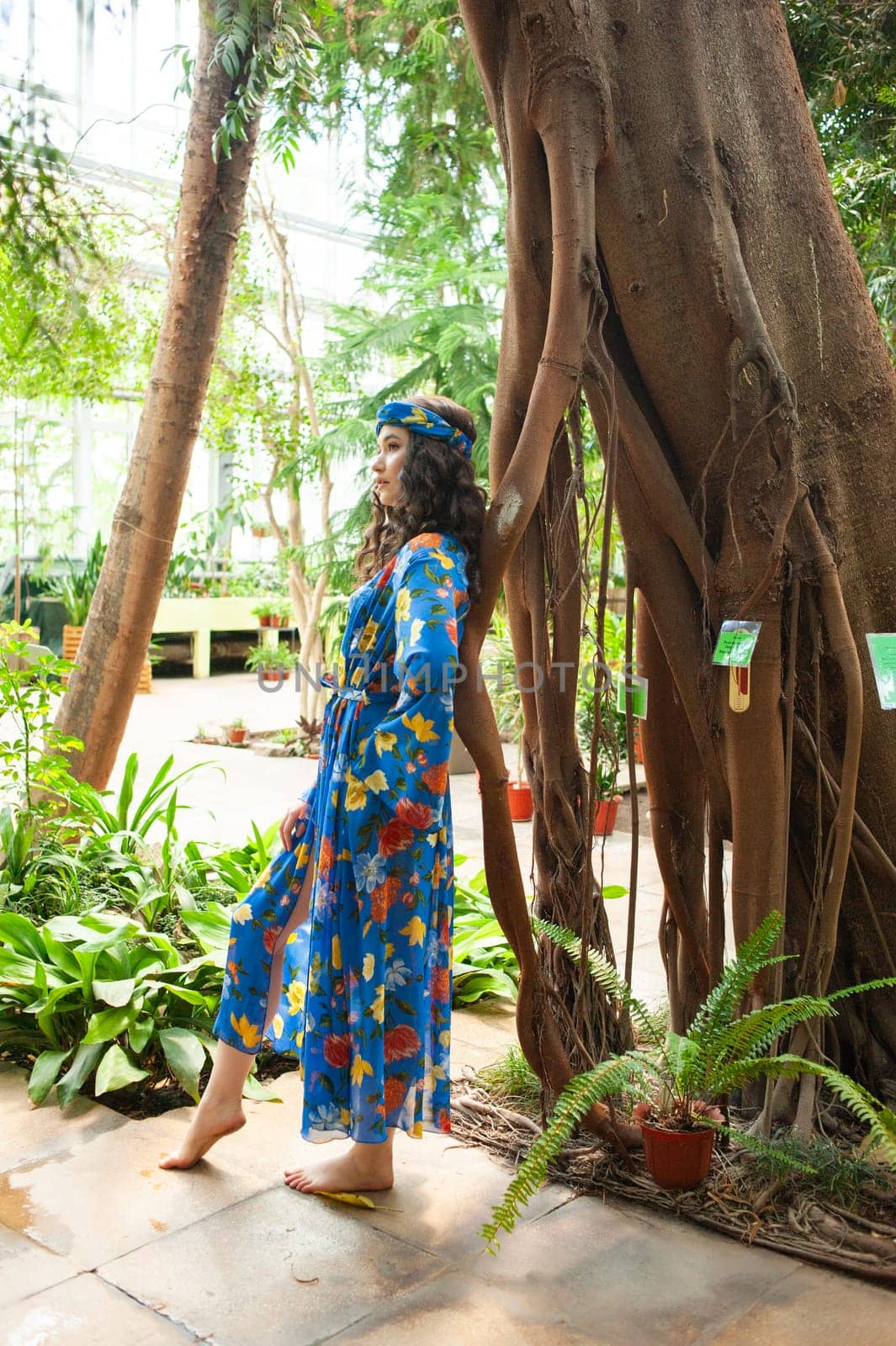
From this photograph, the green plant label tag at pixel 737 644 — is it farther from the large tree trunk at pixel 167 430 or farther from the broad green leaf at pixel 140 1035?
the large tree trunk at pixel 167 430

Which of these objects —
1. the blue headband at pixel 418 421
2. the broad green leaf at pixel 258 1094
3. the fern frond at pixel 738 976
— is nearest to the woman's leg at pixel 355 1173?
the broad green leaf at pixel 258 1094

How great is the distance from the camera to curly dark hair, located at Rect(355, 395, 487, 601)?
2.25m

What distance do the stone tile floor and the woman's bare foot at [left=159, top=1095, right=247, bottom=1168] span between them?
0.10ft

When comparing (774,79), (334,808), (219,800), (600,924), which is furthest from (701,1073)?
(219,800)

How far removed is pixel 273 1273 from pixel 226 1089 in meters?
0.41

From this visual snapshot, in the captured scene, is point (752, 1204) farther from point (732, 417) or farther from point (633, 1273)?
point (732, 417)

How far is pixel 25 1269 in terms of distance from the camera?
195cm

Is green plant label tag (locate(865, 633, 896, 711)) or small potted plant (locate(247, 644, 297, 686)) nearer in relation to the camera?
green plant label tag (locate(865, 633, 896, 711))

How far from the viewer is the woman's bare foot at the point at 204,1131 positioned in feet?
7.62

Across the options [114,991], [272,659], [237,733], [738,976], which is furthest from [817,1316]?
[272,659]

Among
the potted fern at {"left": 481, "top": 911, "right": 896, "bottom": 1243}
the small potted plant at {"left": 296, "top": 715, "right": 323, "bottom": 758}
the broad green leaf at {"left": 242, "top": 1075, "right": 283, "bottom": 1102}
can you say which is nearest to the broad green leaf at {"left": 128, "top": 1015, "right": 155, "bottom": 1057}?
the broad green leaf at {"left": 242, "top": 1075, "right": 283, "bottom": 1102}

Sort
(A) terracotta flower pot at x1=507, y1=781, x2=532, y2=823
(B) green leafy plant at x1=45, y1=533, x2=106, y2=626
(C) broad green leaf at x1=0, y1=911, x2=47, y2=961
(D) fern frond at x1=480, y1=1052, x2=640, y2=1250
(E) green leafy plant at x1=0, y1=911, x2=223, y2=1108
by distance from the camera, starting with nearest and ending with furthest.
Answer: (D) fern frond at x1=480, y1=1052, x2=640, y2=1250 → (E) green leafy plant at x1=0, y1=911, x2=223, y2=1108 → (C) broad green leaf at x1=0, y1=911, x2=47, y2=961 → (A) terracotta flower pot at x1=507, y1=781, x2=532, y2=823 → (B) green leafy plant at x1=45, y1=533, x2=106, y2=626

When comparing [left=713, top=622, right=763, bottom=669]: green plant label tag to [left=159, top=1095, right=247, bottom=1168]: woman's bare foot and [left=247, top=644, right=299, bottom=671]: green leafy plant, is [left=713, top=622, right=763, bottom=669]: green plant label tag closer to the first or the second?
[left=159, top=1095, right=247, bottom=1168]: woman's bare foot

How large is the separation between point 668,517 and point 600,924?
88 cm
